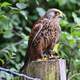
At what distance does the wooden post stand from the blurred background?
61.9 inches

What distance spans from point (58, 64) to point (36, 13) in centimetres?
224

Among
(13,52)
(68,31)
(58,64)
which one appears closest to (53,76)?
(58,64)

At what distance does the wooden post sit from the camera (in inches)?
103

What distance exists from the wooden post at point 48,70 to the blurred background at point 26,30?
1.57 m

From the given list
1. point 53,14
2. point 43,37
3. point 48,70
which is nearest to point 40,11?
point 53,14

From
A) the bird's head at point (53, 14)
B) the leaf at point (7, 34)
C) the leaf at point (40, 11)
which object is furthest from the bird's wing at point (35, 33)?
the leaf at point (40, 11)

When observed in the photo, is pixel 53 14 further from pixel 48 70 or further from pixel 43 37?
pixel 48 70

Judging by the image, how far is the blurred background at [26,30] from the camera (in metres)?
4.35

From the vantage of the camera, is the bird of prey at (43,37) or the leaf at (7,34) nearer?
the bird of prey at (43,37)

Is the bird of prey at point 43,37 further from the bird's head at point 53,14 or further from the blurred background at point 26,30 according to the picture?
the blurred background at point 26,30

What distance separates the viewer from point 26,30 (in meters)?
4.70

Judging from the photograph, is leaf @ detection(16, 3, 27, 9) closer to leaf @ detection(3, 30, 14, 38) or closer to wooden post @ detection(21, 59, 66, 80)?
leaf @ detection(3, 30, 14, 38)

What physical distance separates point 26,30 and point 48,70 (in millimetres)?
2111

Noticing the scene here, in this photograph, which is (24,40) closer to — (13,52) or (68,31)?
(13,52)
